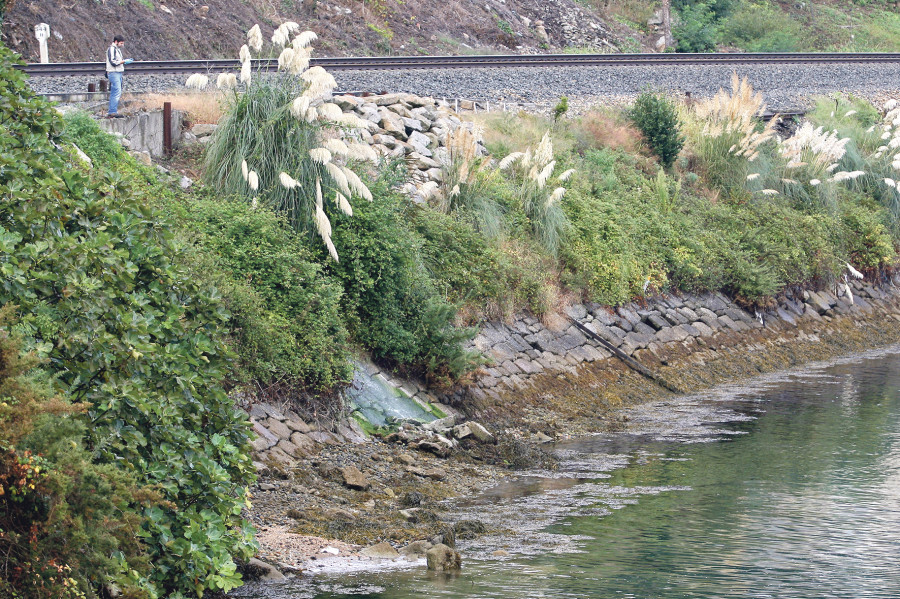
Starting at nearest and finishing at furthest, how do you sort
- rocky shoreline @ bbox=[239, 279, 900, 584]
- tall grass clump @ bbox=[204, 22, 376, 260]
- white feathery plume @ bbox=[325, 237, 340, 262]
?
1. rocky shoreline @ bbox=[239, 279, 900, 584]
2. white feathery plume @ bbox=[325, 237, 340, 262]
3. tall grass clump @ bbox=[204, 22, 376, 260]

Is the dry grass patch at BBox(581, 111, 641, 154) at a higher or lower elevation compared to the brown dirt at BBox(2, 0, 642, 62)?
lower

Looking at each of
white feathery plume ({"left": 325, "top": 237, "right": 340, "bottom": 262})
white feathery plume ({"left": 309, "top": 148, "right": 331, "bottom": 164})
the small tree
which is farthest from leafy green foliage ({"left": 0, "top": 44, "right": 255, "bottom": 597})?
the small tree

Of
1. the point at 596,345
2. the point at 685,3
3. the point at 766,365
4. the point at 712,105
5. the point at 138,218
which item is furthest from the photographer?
the point at 685,3

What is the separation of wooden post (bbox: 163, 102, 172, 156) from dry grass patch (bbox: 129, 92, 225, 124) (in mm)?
491

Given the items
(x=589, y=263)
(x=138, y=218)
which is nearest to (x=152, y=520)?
(x=138, y=218)

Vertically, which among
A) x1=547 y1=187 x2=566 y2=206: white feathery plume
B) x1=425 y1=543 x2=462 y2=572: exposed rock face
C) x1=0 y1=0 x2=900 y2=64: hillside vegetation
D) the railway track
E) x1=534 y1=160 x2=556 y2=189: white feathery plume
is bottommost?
x1=425 y1=543 x2=462 y2=572: exposed rock face

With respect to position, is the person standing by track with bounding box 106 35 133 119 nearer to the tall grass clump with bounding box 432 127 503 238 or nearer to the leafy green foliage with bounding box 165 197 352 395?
the leafy green foliage with bounding box 165 197 352 395

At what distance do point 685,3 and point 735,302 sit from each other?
3094 cm

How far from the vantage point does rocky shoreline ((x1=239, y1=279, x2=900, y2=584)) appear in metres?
11.1

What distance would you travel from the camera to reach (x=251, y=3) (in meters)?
37.2

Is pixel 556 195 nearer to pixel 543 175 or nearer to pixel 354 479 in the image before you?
pixel 543 175

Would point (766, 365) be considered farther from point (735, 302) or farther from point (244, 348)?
point (244, 348)

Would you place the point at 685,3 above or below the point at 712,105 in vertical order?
above

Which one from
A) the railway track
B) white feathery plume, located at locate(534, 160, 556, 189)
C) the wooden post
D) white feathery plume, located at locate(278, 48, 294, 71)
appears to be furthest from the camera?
the railway track
